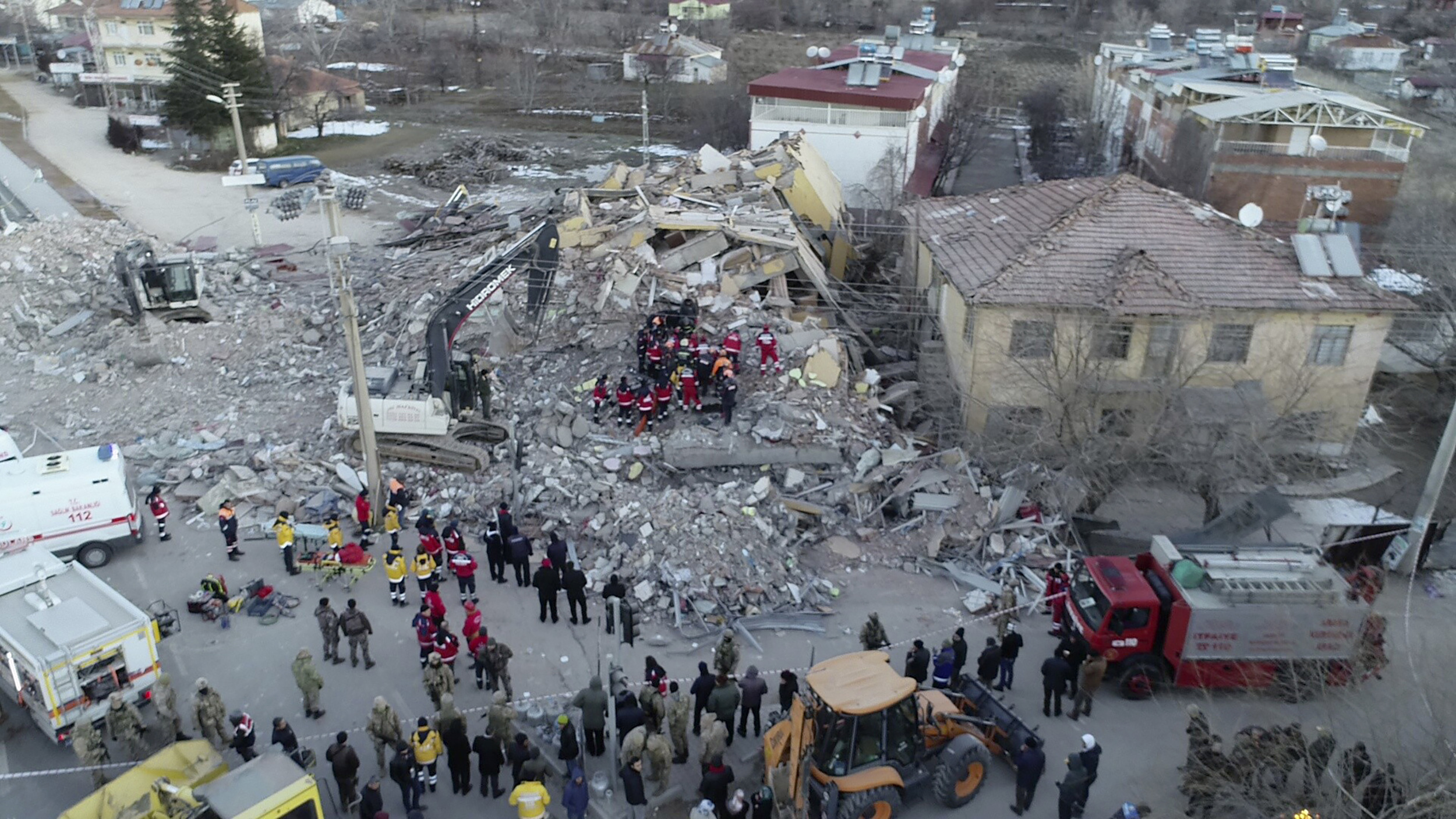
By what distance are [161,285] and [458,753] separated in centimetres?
1832

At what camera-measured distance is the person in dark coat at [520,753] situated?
10.5 m

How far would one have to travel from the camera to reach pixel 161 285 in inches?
944

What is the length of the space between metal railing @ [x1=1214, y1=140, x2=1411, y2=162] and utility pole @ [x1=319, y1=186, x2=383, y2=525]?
27628 millimetres

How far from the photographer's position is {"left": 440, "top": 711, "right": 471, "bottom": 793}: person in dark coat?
35.4 ft

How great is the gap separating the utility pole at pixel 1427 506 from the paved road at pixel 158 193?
30497 millimetres

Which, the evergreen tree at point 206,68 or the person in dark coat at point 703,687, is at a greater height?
the evergreen tree at point 206,68

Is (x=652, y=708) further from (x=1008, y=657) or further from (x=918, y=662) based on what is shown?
(x=1008, y=657)

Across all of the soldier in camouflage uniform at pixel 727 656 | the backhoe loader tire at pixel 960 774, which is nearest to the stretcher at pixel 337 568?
the soldier in camouflage uniform at pixel 727 656

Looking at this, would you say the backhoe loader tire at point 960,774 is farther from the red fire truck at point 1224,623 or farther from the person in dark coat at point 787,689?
the red fire truck at point 1224,623

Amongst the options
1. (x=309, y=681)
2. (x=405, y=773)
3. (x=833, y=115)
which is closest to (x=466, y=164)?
(x=833, y=115)

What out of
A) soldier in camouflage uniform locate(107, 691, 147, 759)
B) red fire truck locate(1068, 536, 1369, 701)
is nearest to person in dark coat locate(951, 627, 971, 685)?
red fire truck locate(1068, 536, 1369, 701)

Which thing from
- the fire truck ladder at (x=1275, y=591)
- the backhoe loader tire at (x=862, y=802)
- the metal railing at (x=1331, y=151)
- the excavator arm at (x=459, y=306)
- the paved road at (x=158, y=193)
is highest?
the metal railing at (x=1331, y=151)

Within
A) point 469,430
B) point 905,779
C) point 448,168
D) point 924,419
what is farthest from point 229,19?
point 905,779

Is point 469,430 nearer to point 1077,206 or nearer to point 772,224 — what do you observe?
point 772,224
